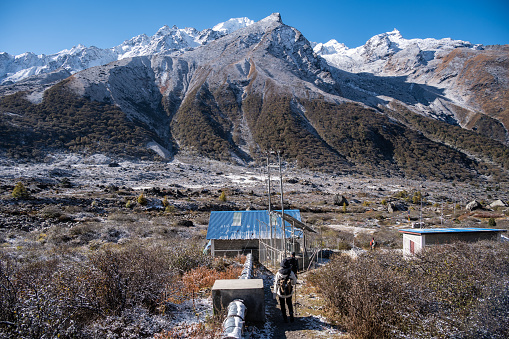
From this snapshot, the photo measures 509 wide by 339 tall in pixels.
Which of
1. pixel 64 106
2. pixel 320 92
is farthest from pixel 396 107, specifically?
pixel 64 106

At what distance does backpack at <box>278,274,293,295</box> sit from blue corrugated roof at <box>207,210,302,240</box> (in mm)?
7331

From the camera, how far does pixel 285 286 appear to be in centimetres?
604

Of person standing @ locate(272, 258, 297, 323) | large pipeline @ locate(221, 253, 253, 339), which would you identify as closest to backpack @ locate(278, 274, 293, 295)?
person standing @ locate(272, 258, 297, 323)

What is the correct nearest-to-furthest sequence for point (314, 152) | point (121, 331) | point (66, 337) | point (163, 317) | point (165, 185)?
point (66, 337), point (121, 331), point (163, 317), point (165, 185), point (314, 152)

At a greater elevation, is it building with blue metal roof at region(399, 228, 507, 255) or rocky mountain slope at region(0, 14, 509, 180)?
rocky mountain slope at region(0, 14, 509, 180)

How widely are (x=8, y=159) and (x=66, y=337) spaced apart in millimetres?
65866

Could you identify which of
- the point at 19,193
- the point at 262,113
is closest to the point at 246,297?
the point at 19,193

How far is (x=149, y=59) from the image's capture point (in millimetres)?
135625

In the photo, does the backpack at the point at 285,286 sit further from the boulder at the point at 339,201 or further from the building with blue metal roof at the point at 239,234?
the boulder at the point at 339,201

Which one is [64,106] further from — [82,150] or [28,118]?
[82,150]

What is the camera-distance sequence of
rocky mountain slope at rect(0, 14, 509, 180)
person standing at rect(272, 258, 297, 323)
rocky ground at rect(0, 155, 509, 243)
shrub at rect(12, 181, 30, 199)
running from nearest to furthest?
person standing at rect(272, 258, 297, 323)
rocky ground at rect(0, 155, 509, 243)
shrub at rect(12, 181, 30, 199)
rocky mountain slope at rect(0, 14, 509, 180)

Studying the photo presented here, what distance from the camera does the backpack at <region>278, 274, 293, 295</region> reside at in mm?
6039

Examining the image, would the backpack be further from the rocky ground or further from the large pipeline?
the rocky ground

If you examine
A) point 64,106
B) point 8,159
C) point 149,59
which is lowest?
point 8,159
